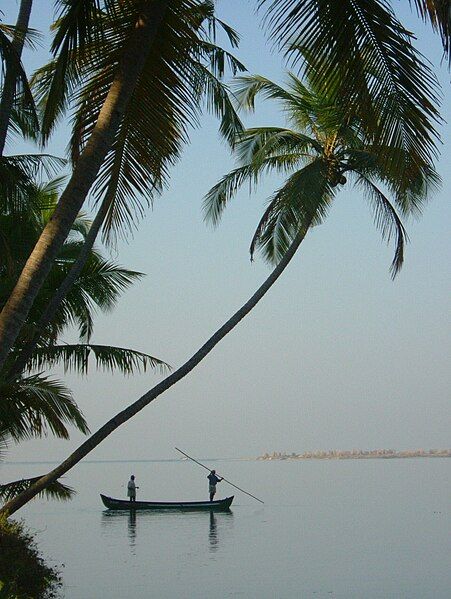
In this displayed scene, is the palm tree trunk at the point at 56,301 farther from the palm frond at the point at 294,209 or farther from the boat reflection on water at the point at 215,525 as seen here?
the boat reflection on water at the point at 215,525

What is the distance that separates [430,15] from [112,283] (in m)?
12.0

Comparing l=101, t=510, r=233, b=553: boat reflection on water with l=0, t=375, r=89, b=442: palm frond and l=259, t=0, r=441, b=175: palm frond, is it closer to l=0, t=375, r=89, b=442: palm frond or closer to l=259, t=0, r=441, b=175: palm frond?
l=0, t=375, r=89, b=442: palm frond

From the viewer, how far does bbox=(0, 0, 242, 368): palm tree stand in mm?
7230

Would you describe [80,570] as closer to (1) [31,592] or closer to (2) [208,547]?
(2) [208,547]

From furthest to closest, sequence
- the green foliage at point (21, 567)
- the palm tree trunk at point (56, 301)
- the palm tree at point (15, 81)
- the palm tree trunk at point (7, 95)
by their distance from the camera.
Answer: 1. the palm tree trunk at point (56, 301)
2. the green foliage at point (21, 567)
3. the palm tree trunk at point (7, 95)
4. the palm tree at point (15, 81)

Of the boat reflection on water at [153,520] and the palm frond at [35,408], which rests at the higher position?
the palm frond at [35,408]

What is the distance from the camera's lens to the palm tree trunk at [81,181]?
7035 mm

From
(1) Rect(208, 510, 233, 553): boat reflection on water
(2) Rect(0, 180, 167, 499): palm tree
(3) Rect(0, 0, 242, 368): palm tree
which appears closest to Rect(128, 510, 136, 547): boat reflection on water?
(1) Rect(208, 510, 233, 553): boat reflection on water

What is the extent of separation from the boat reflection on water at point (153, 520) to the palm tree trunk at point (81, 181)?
25255 millimetres

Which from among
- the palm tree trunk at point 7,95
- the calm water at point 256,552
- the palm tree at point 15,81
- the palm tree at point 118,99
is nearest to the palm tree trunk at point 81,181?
the palm tree at point 118,99

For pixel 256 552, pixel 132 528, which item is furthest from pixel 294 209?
pixel 132 528

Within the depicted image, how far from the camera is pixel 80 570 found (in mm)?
24031

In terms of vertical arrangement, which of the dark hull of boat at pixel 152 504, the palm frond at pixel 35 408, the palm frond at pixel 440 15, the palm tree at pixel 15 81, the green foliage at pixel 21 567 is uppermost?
the palm tree at pixel 15 81

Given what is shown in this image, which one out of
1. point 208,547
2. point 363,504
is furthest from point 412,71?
point 363,504
